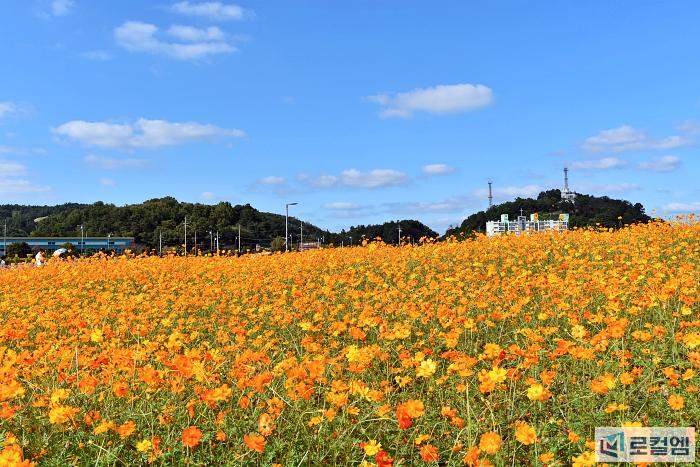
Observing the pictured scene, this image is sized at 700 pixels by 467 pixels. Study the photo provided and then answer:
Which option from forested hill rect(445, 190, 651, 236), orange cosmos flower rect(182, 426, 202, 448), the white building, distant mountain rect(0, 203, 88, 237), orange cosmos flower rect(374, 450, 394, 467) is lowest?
orange cosmos flower rect(374, 450, 394, 467)

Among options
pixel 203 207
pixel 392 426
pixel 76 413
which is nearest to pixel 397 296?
pixel 392 426

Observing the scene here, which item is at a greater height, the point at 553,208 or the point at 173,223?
the point at 553,208

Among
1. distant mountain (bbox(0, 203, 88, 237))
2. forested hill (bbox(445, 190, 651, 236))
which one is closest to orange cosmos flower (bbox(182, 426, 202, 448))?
forested hill (bbox(445, 190, 651, 236))

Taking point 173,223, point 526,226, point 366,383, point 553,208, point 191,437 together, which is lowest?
point 366,383

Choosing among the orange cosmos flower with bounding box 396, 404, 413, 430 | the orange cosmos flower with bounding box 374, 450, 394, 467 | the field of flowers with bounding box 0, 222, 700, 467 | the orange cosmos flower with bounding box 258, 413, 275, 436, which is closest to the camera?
the orange cosmos flower with bounding box 374, 450, 394, 467

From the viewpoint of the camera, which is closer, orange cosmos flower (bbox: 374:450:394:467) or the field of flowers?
orange cosmos flower (bbox: 374:450:394:467)

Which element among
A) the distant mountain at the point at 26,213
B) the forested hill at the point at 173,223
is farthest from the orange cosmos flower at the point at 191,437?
the distant mountain at the point at 26,213

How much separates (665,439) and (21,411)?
3.65 metres

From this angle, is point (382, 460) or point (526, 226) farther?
point (526, 226)

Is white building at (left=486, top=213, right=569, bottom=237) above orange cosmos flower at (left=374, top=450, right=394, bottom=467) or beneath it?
above

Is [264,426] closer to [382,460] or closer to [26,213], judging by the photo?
[382,460]

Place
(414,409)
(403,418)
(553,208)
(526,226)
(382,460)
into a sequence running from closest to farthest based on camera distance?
(382,460) < (403,418) < (414,409) < (526,226) < (553,208)

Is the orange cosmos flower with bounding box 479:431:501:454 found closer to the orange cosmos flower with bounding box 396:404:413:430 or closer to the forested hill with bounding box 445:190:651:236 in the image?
the orange cosmos flower with bounding box 396:404:413:430

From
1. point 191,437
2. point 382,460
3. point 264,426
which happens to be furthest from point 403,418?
point 191,437
